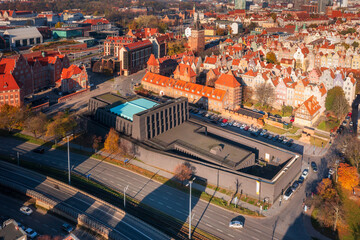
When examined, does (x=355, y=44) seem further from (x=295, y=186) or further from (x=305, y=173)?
(x=295, y=186)

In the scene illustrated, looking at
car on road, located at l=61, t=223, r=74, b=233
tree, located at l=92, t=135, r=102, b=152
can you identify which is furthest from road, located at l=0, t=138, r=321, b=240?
car on road, located at l=61, t=223, r=74, b=233

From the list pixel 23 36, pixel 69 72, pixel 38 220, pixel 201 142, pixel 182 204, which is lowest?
pixel 38 220

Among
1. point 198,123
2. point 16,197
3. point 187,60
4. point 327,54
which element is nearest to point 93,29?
point 187,60

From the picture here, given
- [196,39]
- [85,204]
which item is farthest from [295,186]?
[196,39]

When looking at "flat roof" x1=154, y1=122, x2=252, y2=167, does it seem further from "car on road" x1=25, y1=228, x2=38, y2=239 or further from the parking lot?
"car on road" x1=25, y1=228, x2=38, y2=239

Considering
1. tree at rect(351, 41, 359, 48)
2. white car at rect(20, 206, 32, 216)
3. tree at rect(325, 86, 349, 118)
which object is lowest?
white car at rect(20, 206, 32, 216)

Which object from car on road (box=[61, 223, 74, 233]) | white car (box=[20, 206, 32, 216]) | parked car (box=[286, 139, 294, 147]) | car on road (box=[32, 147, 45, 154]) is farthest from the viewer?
parked car (box=[286, 139, 294, 147])
